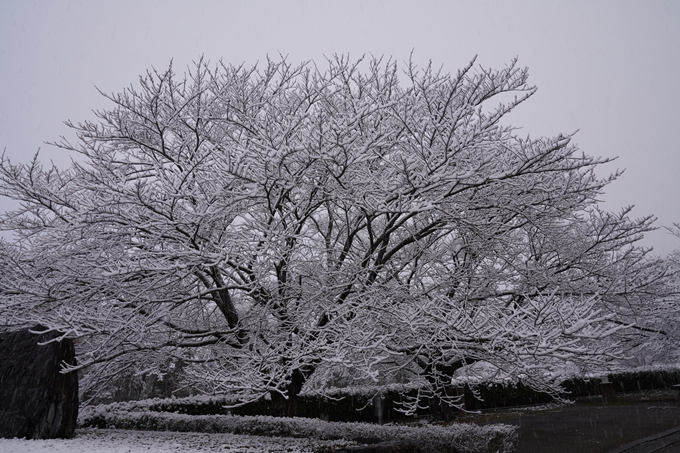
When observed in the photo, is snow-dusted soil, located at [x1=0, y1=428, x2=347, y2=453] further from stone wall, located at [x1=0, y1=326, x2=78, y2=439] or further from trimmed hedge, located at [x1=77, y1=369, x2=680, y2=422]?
trimmed hedge, located at [x1=77, y1=369, x2=680, y2=422]

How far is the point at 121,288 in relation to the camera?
7070 millimetres

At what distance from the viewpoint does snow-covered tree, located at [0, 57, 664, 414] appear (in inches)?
247

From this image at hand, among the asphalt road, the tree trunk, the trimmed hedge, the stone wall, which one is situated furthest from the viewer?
the trimmed hedge

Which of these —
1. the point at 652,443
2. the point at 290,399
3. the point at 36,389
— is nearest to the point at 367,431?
the point at 290,399

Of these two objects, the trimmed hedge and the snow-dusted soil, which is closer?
the snow-dusted soil

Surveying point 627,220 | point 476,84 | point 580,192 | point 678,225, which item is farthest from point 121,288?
point 678,225

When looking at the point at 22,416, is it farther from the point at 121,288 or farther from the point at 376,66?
the point at 376,66

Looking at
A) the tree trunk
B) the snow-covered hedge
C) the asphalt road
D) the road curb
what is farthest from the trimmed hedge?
the road curb

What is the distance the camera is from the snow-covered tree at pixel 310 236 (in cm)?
627

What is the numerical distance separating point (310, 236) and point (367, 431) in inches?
139

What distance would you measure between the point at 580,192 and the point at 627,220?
2456 mm

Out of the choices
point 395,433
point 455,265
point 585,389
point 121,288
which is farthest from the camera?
point 585,389

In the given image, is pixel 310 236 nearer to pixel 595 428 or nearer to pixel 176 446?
pixel 176 446

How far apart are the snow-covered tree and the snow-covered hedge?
0.75 m
